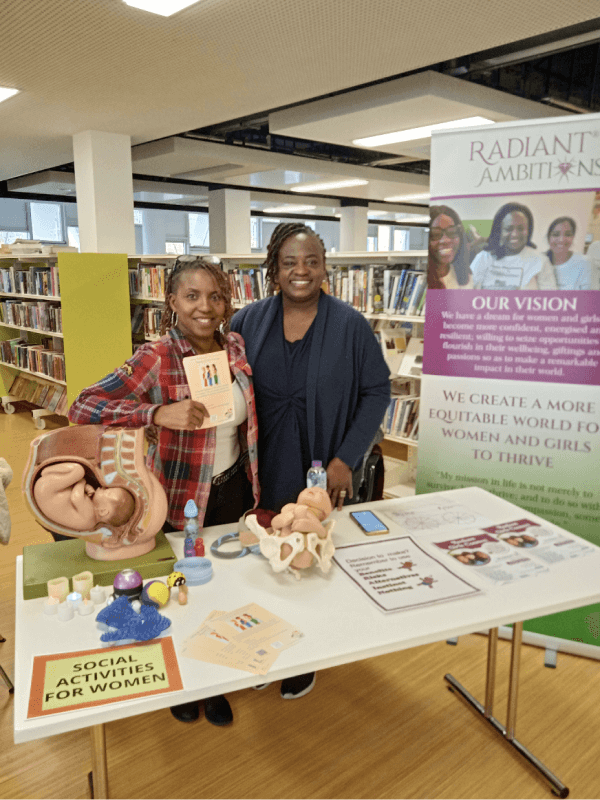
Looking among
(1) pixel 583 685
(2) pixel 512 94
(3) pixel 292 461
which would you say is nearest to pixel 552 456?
(1) pixel 583 685

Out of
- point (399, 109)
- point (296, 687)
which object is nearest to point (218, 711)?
point (296, 687)

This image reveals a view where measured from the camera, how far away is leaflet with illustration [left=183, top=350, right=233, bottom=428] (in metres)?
1.74

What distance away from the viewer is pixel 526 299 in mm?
2281

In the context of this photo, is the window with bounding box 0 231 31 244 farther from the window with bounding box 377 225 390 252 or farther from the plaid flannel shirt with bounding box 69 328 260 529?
the plaid flannel shirt with bounding box 69 328 260 529

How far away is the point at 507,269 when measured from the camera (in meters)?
2.30

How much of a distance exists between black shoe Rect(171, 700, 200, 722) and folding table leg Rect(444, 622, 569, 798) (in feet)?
3.18

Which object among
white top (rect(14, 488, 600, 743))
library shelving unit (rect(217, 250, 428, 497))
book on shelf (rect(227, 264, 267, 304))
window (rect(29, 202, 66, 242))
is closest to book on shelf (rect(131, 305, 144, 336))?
book on shelf (rect(227, 264, 267, 304))

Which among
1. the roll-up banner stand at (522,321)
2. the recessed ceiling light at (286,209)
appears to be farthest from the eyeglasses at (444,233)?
the recessed ceiling light at (286,209)

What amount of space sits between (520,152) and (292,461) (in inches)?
56.2

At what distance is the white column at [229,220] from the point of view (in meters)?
9.74

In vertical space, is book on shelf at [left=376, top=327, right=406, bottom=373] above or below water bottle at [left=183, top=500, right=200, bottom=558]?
above

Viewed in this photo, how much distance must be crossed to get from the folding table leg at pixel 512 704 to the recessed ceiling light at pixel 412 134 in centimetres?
474

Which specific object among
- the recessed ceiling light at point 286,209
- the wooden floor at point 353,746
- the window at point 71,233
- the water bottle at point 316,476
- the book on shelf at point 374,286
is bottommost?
the wooden floor at point 353,746

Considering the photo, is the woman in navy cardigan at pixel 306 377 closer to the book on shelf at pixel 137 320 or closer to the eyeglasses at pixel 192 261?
the eyeglasses at pixel 192 261
